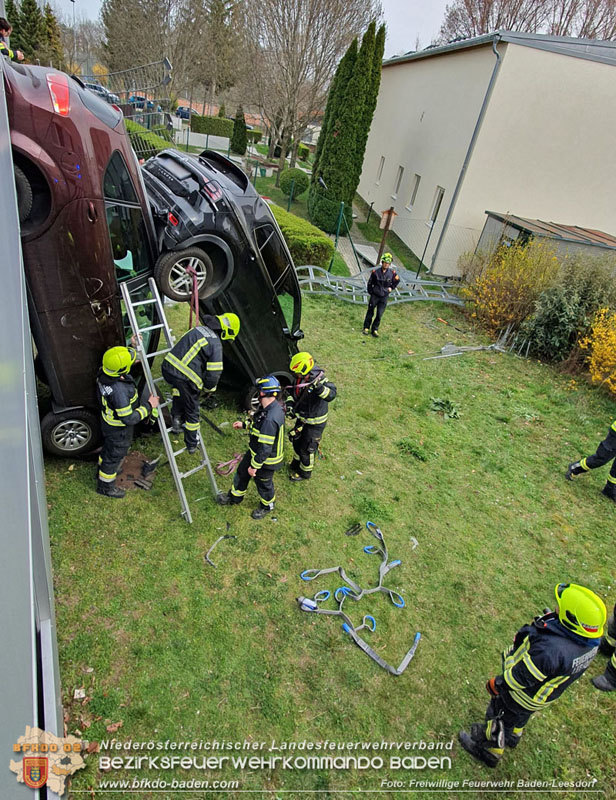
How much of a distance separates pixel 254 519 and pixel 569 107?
15615 millimetres

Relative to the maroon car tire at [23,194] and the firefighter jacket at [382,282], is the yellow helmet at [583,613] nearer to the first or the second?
the maroon car tire at [23,194]

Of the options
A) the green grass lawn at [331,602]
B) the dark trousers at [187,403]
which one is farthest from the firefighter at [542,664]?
the dark trousers at [187,403]

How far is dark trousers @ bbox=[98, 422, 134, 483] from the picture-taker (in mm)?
4746

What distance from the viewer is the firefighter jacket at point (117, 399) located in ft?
15.1

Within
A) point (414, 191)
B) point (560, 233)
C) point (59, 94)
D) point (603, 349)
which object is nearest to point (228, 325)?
point (59, 94)

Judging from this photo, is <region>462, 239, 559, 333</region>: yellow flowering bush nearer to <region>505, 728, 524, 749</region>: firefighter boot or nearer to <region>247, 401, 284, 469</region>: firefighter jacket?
<region>247, 401, 284, 469</region>: firefighter jacket

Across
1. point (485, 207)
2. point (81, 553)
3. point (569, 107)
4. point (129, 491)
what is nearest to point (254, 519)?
point (129, 491)

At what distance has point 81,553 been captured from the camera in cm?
431

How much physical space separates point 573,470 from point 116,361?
6.36 metres

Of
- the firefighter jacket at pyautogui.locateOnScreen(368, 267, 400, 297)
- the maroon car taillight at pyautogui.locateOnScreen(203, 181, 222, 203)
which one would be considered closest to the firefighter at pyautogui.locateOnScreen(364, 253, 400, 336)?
the firefighter jacket at pyautogui.locateOnScreen(368, 267, 400, 297)

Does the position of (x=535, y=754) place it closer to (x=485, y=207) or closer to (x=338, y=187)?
(x=485, y=207)

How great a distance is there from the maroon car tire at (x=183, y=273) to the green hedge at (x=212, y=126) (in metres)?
33.9

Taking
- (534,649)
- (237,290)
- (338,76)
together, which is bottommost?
(534,649)

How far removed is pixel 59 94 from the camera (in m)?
3.75
